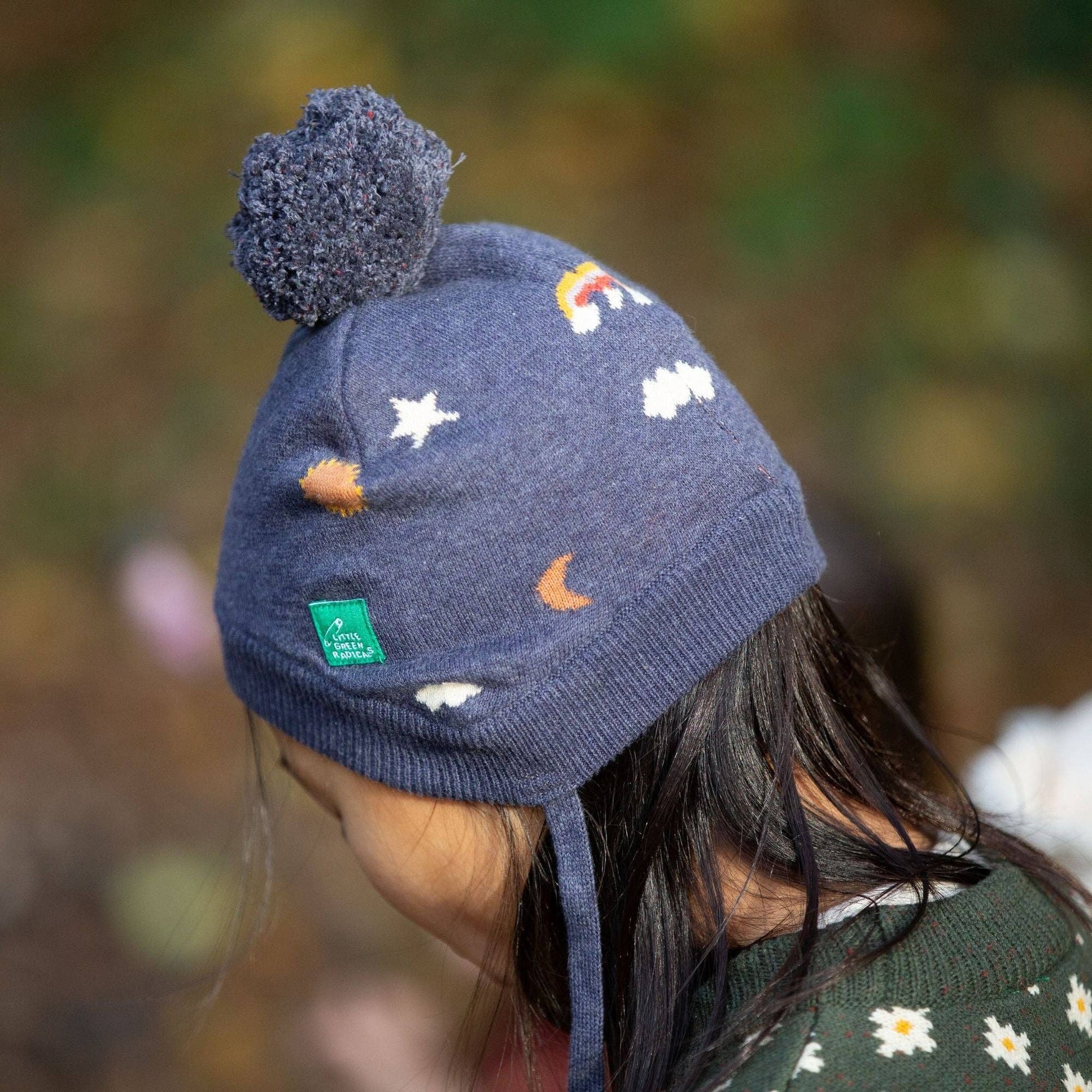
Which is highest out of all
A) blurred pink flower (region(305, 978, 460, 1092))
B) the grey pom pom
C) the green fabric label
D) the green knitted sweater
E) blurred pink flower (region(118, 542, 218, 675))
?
the grey pom pom

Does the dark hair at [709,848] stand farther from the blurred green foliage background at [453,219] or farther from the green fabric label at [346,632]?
the blurred green foliage background at [453,219]

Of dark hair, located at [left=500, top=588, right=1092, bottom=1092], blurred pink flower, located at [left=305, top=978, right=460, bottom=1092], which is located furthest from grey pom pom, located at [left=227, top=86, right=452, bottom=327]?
blurred pink flower, located at [left=305, top=978, right=460, bottom=1092]

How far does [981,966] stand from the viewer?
854 millimetres

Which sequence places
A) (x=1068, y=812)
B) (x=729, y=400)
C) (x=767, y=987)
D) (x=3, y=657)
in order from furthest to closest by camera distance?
(x=3, y=657) < (x=1068, y=812) < (x=729, y=400) < (x=767, y=987)

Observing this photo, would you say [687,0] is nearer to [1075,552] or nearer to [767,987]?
[1075,552]

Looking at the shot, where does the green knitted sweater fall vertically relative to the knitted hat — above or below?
below

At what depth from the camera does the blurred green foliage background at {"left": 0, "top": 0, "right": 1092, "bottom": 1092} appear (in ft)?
7.61

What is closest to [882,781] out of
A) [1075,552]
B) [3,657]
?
[1075,552]

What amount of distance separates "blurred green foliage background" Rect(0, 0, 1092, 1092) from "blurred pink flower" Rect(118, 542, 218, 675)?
23mm

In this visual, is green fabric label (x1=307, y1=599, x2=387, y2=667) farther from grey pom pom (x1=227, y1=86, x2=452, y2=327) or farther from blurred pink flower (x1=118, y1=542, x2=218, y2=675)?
blurred pink flower (x1=118, y1=542, x2=218, y2=675)

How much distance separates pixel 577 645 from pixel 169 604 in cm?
188

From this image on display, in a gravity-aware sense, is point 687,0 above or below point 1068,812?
above

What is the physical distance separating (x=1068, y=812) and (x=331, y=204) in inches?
44.5

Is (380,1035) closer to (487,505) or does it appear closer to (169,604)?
(169,604)
